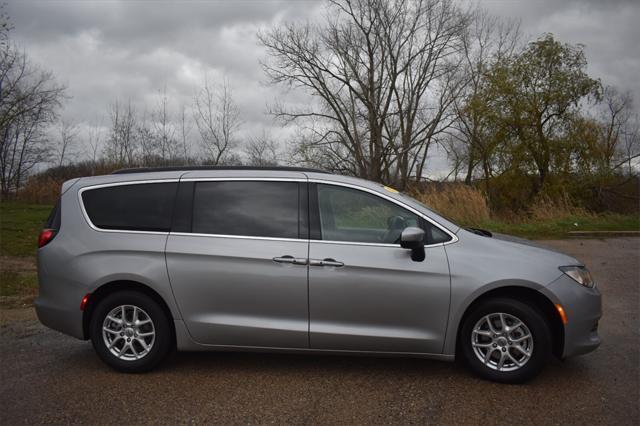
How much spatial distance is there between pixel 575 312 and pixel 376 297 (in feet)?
5.23

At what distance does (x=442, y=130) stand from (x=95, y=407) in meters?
30.8

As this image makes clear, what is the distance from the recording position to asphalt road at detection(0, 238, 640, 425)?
362cm

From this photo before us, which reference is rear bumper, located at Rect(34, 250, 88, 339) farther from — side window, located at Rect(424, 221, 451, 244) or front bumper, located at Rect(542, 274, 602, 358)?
front bumper, located at Rect(542, 274, 602, 358)

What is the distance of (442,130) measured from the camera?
1276 inches

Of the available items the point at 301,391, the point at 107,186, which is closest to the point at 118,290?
the point at 107,186

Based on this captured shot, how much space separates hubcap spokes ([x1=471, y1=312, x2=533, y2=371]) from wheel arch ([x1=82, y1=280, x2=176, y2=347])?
102 inches

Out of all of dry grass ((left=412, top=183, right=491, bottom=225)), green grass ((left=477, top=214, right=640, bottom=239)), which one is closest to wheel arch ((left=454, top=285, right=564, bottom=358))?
green grass ((left=477, top=214, right=640, bottom=239))

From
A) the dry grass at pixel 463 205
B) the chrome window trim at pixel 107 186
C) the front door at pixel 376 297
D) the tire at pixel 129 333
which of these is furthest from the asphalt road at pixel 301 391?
the dry grass at pixel 463 205

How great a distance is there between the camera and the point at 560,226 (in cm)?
1611

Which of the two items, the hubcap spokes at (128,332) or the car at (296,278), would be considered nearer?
the car at (296,278)

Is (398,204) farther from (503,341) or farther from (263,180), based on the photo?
(503,341)

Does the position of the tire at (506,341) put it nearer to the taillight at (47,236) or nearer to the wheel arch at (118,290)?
the wheel arch at (118,290)

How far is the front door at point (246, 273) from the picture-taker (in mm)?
4289

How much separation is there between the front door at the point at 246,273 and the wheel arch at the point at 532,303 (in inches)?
53.3
